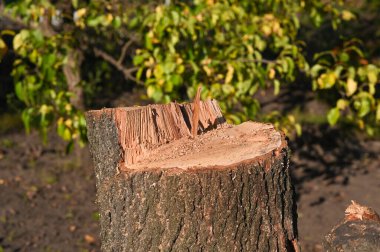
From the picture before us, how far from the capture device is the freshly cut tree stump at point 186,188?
198 centimetres

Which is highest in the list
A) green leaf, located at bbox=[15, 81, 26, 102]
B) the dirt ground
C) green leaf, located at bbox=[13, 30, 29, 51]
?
green leaf, located at bbox=[13, 30, 29, 51]

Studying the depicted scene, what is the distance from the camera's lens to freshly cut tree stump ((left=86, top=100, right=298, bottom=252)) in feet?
6.49

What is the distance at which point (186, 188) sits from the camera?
77.3 inches

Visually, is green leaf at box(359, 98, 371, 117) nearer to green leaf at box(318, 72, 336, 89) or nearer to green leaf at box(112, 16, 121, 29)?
green leaf at box(318, 72, 336, 89)

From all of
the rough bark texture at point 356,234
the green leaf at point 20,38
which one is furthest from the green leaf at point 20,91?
the rough bark texture at point 356,234

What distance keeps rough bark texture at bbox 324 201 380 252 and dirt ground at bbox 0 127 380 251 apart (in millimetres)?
3103

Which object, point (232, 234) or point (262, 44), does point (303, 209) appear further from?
point (232, 234)

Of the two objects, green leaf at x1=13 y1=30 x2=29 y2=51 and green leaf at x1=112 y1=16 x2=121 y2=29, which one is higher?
green leaf at x1=112 y1=16 x2=121 y2=29

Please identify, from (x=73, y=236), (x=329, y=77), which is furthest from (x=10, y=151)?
(x=329, y=77)

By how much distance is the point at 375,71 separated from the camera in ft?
12.7

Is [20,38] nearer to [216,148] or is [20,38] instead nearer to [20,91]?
[20,91]

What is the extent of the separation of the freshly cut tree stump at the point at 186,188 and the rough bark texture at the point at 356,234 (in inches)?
9.2

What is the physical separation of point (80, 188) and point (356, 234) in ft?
14.8

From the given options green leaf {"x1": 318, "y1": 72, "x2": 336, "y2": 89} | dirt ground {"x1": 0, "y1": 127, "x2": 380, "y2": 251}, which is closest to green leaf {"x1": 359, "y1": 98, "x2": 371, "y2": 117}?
green leaf {"x1": 318, "y1": 72, "x2": 336, "y2": 89}
